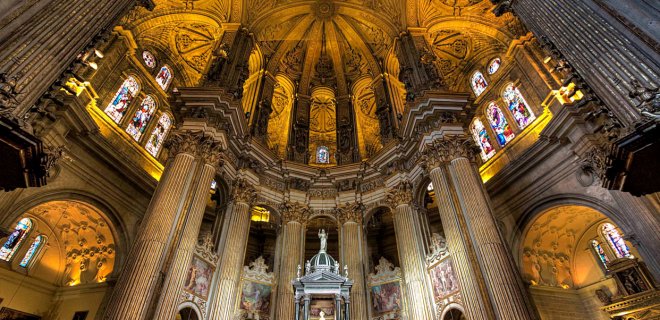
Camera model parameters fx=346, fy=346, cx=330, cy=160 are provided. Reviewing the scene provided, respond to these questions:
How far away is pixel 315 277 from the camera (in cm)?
980

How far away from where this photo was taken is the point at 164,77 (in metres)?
20.2

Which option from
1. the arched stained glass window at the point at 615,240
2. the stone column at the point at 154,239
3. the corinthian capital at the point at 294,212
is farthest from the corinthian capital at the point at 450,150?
the stone column at the point at 154,239

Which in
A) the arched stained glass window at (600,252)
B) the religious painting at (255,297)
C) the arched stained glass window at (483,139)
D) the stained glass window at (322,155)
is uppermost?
the stained glass window at (322,155)

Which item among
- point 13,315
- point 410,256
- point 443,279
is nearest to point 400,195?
point 410,256

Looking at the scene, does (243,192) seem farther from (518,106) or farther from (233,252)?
(518,106)

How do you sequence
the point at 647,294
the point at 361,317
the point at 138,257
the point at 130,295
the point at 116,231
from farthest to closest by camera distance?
the point at 116,231 → the point at 361,317 → the point at 647,294 → the point at 138,257 → the point at 130,295

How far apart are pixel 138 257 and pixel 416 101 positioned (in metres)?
12.3

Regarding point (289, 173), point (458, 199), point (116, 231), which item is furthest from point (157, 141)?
point (458, 199)

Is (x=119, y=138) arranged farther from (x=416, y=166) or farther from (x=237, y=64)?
(x=416, y=166)

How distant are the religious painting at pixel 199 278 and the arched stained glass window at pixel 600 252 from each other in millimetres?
16394

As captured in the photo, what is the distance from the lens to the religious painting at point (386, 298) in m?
14.0

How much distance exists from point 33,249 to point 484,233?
1805cm

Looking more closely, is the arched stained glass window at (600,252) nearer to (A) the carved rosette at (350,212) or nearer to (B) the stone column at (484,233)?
(B) the stone column at (484,233)

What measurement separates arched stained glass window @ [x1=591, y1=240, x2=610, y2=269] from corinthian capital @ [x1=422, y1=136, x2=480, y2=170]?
285 inches
